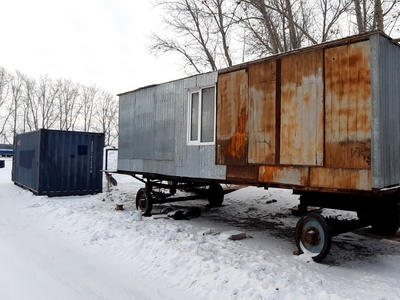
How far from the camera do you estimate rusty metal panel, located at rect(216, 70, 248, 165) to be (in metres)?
6.27

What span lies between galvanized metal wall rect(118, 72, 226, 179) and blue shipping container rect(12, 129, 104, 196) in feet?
9.95

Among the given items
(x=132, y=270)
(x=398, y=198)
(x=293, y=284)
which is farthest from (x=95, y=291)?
(x=398, y=198)

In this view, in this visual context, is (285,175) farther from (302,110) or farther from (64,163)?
(64,163)

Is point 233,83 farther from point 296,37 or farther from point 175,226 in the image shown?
point 296,37

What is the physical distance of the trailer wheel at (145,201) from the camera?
866 cm

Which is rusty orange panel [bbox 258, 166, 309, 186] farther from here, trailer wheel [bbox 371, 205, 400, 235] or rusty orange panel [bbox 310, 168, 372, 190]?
trailer wheel [bbox 371, 205, 400, 235]

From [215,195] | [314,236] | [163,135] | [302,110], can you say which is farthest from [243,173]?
[215,195]

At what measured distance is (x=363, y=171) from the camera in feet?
14.9

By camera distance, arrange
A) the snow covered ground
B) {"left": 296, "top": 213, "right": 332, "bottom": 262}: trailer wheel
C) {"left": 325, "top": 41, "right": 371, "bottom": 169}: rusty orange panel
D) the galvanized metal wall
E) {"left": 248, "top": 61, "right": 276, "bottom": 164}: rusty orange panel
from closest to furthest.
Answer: the snow covered ground < {"left": 325, "top": 41, "right": 371, "bottom": 169}: rusty orange panel < {"left": 296, "top": 213, "right": 332, "bottom": 262}: trailer wheel < {"left": 248, "top": 61, "right": 276, "bottom": 164}: rusty orange panel < the galvanized metal wall

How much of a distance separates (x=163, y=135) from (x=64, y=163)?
5.57 m

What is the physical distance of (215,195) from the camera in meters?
10.4

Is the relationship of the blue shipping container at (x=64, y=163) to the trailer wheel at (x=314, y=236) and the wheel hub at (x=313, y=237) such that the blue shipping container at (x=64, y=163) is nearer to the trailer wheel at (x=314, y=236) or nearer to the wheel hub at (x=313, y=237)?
the trailer wheel at (x=314, y=236)

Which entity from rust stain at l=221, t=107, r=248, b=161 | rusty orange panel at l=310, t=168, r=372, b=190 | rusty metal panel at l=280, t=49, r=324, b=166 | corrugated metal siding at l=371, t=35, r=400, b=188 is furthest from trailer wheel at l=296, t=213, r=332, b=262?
rust stain at l=221, t=107, r=248, b=161

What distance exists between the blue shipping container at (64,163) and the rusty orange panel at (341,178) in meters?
→ 9.52
